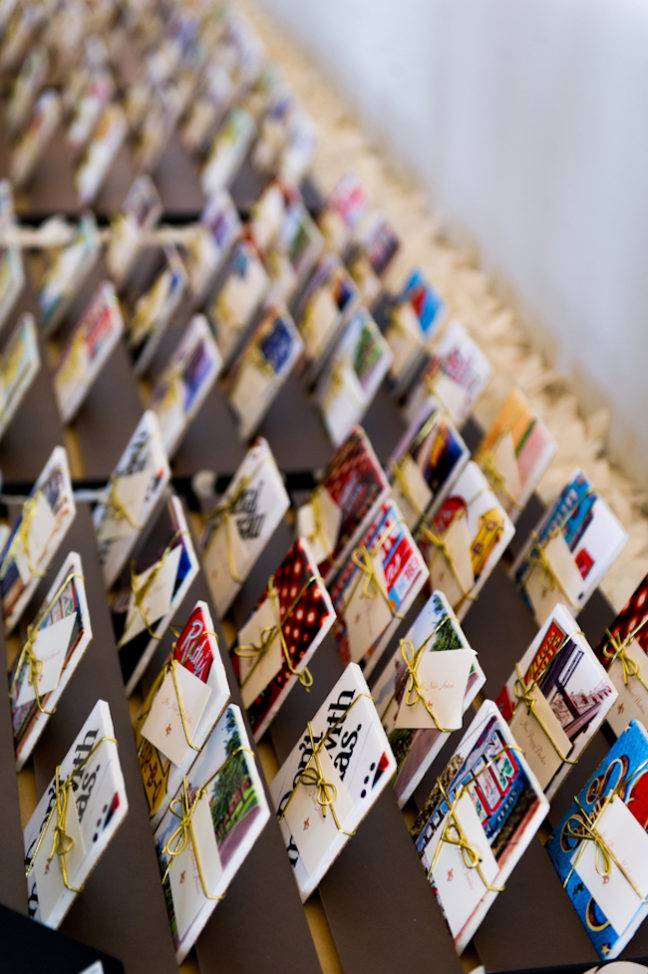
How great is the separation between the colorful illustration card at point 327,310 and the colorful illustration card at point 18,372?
1.99 feet

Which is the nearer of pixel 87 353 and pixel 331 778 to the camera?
pixel 331 778

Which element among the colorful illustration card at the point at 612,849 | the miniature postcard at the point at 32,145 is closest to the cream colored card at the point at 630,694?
the colorful illustration card at the point at 612,849

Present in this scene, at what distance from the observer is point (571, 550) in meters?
1.80

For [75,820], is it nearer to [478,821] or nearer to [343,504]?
A: [478,821]

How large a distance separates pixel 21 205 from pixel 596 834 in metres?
2.47

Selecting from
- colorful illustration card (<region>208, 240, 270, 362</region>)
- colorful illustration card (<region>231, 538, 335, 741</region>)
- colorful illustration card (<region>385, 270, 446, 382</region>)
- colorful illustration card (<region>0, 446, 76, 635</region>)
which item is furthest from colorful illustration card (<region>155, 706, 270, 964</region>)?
colorful illustration card (<region>208, 240, 270, 362</region>)

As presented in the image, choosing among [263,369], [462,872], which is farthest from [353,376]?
[462,872]

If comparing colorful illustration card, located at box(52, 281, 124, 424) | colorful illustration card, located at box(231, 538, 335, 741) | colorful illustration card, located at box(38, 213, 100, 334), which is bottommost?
colorful illustration card, located at box(231, 538, 335, 741)

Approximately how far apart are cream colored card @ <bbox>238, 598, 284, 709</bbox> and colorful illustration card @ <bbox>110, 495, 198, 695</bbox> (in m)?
0.12

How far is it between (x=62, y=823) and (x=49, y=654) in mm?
253

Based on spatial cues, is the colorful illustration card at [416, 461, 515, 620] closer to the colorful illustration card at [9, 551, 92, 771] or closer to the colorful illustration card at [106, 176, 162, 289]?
the colorful illustration card at [9, 551, 92, 771]

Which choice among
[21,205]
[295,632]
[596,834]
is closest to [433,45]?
[21,205]

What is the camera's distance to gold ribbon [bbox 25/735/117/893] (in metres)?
1.29

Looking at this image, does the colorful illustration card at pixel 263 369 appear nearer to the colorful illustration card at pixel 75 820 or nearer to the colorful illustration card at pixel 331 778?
the colorful illustration card at pixel 331 778
